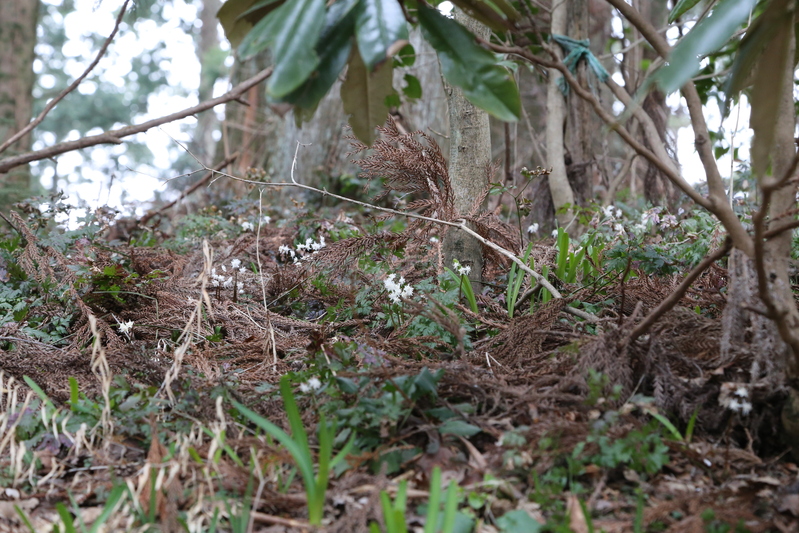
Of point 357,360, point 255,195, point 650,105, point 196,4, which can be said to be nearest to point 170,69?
point 196,4

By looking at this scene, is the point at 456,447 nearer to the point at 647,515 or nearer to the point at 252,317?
the point at 647,515

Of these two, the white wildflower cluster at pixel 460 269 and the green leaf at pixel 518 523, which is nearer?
the green leaf at pixel 518 523

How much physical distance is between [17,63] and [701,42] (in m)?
7.97

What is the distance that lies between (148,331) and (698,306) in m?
2.19

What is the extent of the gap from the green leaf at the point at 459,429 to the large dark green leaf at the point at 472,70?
2.60ft

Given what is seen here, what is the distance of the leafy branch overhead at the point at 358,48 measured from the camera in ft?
3.69

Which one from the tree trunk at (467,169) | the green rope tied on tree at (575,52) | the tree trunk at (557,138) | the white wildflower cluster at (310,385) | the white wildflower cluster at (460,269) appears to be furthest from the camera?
the tree trunk at (557,138)

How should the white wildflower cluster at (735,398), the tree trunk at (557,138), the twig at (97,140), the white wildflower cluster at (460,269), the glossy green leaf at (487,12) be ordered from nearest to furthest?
the glossy green leaf at (487,12)
the white wildflower cluster at (735,398)
the white wildflower cluster at (460,269)
the twig at (97,140)
the tree trunk at (557,138)

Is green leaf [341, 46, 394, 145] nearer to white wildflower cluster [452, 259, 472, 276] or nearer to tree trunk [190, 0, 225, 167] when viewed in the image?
white wildflower cluster [452, 259, 472, 276]

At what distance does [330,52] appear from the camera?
127cm

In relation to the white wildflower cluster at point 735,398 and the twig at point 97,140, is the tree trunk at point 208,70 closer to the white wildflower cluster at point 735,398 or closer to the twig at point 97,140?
the twig at point 97,140

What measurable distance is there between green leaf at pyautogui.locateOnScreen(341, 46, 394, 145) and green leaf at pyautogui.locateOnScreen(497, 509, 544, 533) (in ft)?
3.08

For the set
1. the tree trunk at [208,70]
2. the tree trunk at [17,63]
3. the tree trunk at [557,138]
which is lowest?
the tree trunk at [557,138]

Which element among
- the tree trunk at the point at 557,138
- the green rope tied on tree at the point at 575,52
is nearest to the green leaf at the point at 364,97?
the green rope tied on tree at the point at 575,52
